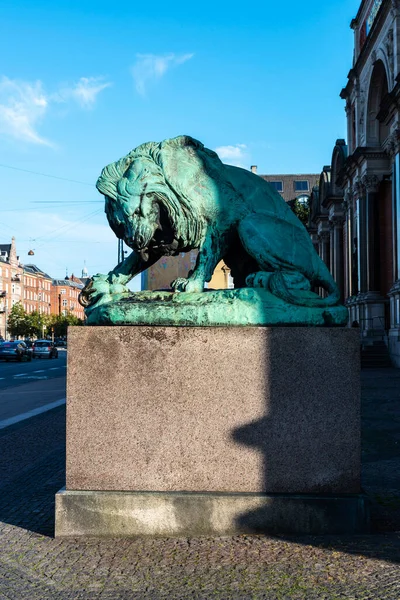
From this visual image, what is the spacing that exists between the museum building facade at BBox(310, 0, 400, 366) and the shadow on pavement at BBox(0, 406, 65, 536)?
672 inches

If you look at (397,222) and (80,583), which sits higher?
(397,222)

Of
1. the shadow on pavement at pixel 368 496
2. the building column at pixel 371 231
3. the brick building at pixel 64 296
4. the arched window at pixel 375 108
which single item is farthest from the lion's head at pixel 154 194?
the brick building at pixel 64 296

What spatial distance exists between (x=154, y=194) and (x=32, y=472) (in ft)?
11.1

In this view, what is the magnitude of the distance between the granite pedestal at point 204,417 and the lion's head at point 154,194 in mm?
766

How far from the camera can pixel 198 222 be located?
4.53 meters

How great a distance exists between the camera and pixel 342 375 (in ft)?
13.4

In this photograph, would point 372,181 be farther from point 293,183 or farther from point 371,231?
point 293,183

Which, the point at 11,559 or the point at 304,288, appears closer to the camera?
the point at 11,559

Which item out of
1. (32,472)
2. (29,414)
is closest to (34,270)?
(29,414)

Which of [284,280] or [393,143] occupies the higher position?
[393,143]

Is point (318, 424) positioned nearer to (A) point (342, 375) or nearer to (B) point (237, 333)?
(A) point (342, 375)

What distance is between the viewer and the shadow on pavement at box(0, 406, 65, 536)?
4641 mm

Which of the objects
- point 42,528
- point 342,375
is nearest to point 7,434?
point 42,528

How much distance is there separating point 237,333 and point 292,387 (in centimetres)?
47
